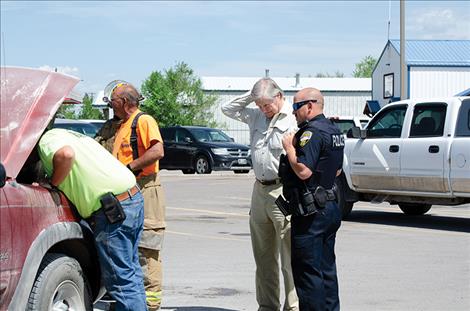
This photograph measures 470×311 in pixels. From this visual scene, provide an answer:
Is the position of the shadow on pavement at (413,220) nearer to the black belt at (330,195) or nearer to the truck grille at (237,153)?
the black belt at (330,195)

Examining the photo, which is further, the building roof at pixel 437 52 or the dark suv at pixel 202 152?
the building roof at pixel 437 52

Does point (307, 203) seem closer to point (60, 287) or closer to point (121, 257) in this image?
point (121, 257)

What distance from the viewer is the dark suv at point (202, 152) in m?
29.2

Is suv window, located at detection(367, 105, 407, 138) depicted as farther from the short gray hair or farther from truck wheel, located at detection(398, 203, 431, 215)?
the short gray hair

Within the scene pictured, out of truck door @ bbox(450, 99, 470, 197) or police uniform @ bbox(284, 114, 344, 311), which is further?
truck door @ bbox(450, 99, 470, 197)

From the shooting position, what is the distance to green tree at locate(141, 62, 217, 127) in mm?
81000

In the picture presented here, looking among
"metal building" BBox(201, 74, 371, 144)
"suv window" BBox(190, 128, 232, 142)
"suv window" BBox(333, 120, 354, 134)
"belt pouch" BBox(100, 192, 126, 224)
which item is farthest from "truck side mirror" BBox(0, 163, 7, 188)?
"metal building" BBox(201, 74, 371, 144)

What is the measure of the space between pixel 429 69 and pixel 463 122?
44.6 m

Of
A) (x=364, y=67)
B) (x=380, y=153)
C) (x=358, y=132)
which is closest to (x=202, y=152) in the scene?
(x=358, y=132)

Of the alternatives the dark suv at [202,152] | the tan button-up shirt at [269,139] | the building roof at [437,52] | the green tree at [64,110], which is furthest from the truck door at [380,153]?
the building roof at [437,52]

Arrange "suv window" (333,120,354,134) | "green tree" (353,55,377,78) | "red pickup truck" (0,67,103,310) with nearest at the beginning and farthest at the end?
1. "red pickup truck" (0,67,103,310)
2. "suv window" (333,120,354,134)
3. "green tree" (353,55,377,78)

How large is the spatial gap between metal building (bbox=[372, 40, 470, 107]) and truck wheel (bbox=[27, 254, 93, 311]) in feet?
170

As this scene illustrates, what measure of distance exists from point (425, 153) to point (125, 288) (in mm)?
8290

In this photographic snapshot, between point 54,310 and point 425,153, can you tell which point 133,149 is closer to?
point 54,310
